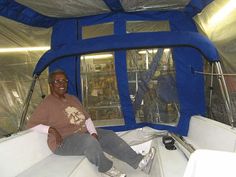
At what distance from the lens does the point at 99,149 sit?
233cm

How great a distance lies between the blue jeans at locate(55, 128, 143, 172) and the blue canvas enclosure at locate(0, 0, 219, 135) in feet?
2.00

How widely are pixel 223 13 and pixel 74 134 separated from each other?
1.67 metres

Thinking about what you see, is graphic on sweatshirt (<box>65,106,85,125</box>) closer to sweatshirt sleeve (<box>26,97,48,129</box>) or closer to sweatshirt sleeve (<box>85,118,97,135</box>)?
sweatshirt sleeve (<box>85,118,97,135</box>)

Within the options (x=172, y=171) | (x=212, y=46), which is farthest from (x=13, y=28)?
(x=172, y=171)

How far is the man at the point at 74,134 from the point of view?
7.66 feet

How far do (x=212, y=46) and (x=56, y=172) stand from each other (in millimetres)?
1794

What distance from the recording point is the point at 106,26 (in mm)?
3279

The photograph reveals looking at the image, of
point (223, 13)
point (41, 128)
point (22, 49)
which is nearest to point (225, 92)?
point (223, 13)

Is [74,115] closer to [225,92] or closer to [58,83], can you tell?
[58,83]

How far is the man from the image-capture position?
2.33m

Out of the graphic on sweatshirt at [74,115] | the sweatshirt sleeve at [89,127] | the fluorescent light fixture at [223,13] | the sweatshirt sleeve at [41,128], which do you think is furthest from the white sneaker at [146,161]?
the fluorescent light fixture at [223,13]

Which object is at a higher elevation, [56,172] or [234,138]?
[234,138]

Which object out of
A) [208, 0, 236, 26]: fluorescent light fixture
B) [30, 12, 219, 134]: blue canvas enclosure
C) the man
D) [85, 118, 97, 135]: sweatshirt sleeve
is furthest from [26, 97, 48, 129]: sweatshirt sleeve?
[208, 0, 236, 26]: fluorescent light fixture

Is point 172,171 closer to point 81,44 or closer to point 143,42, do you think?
point 143,42
